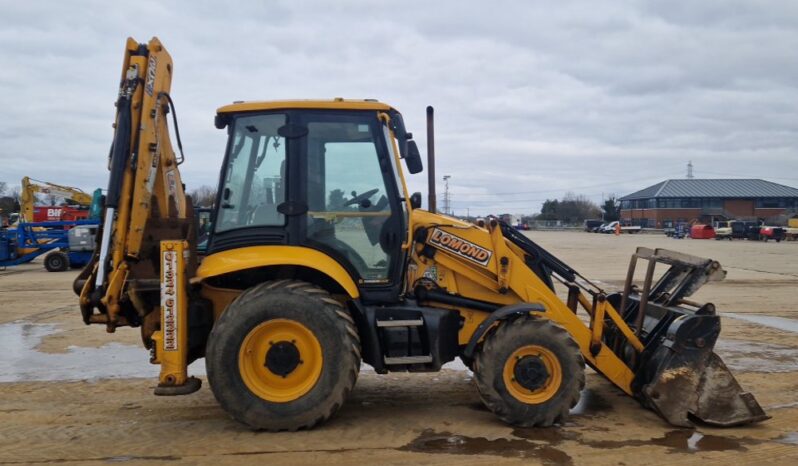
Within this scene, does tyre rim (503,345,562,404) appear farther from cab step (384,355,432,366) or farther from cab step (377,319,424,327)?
cab step (377,319,424,327)

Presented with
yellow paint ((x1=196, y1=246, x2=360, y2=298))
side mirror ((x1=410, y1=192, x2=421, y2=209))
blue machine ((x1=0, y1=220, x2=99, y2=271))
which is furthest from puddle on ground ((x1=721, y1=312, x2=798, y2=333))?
blue machine ((x1=0, y1=220, x2=99, y2=271))

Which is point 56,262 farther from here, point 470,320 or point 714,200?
point 714,200

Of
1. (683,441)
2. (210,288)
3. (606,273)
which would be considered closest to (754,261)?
(606,273)

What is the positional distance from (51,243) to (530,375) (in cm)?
2350

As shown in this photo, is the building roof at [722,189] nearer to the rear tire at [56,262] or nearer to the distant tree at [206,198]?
the rear tire at [56,262]

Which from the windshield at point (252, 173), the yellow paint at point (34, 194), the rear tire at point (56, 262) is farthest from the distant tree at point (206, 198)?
the yellow paint at point (34, 194)

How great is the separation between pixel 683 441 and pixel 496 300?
1771 millimetres

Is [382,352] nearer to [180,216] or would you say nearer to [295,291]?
[295,291]

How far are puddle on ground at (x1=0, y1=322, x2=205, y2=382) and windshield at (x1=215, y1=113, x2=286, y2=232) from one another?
2800mm

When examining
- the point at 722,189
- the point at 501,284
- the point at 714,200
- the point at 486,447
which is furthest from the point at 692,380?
the point at 722,189

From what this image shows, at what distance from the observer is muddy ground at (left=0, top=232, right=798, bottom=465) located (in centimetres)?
454

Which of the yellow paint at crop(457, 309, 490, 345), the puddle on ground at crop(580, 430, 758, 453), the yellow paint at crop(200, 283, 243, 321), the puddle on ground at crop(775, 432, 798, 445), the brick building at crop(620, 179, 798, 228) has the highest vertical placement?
the brick building at crop(620, 179, 798, 228)

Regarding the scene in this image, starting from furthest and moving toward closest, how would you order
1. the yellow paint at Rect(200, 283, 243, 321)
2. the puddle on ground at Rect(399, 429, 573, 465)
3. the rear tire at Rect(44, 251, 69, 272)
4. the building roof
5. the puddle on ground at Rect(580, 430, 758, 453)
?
the building roof < the rear tire at Rect(44, 251, 69, 272) < the yellow paint at Rect(200, 283, 243, 321) < the puddle on ground at Rect(580, 430, 758, 453) < the puddle on ground at Rect(399, 429, 573, 465)

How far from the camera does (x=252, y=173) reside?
17.4 feet
